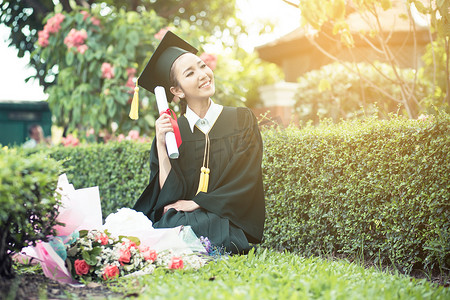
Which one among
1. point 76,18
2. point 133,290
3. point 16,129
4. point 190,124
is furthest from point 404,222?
point 16,129

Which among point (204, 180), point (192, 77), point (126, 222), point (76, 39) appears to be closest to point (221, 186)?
point (204, 180)

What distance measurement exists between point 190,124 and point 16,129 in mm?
16843

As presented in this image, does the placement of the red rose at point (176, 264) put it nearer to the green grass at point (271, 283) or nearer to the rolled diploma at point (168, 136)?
the green grass at point (271, 283)

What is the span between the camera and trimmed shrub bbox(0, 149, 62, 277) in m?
2.53

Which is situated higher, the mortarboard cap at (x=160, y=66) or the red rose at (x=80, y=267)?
the mortarboard cap at (x=160, y=66)

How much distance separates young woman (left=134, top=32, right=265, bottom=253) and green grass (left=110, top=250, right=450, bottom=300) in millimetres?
378

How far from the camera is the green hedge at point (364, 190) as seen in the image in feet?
12.6

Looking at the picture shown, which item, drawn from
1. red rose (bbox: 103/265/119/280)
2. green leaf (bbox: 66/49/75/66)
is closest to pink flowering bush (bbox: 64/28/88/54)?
green leaf (bbox: 66/49/75/66)

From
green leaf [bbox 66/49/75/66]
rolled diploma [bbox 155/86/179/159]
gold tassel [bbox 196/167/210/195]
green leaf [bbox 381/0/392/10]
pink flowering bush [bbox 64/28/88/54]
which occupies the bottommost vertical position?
gold tassel [bbox 196/167/210/195]

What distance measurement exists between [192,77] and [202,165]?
71 centimetres

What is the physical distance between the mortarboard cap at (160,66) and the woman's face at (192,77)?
3.2 inches

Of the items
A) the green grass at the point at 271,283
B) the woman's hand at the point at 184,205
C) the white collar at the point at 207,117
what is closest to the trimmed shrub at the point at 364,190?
the green grass at the point at 271,283

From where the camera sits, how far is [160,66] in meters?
4.13

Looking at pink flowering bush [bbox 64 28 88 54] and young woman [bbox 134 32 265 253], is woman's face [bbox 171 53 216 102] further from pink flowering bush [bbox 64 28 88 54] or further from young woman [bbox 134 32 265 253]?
pink flowering bush [bbox 64 28 88 54]
